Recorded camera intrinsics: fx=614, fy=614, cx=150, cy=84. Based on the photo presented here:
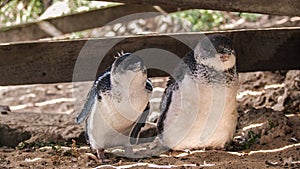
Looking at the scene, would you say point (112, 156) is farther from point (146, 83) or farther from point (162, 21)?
point (162, 21)

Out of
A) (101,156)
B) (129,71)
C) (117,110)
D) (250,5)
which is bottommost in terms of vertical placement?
(101,156)

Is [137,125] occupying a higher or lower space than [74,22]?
lower

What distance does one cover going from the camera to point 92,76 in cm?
412

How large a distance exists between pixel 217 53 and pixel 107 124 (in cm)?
72

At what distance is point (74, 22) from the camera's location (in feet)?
16.7

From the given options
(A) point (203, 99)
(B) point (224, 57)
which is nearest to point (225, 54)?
(B) point (224, 57)

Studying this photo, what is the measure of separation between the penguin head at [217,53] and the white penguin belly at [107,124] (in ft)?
1.37

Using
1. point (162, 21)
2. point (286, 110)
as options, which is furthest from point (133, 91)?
point (162, 21)

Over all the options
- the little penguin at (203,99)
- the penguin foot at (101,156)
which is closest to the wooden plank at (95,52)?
the little penguin at (203,99)

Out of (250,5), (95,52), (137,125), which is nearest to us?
(250,5)

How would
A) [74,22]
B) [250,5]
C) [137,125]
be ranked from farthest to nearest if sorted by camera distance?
1. [74,22]
2. [137,125]
3. [250,5]

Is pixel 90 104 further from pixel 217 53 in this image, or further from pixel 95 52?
pixel 217 53

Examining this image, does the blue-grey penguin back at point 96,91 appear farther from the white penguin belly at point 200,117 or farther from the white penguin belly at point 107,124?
the white penguin belly at point 200,117

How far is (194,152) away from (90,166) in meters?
0.62
